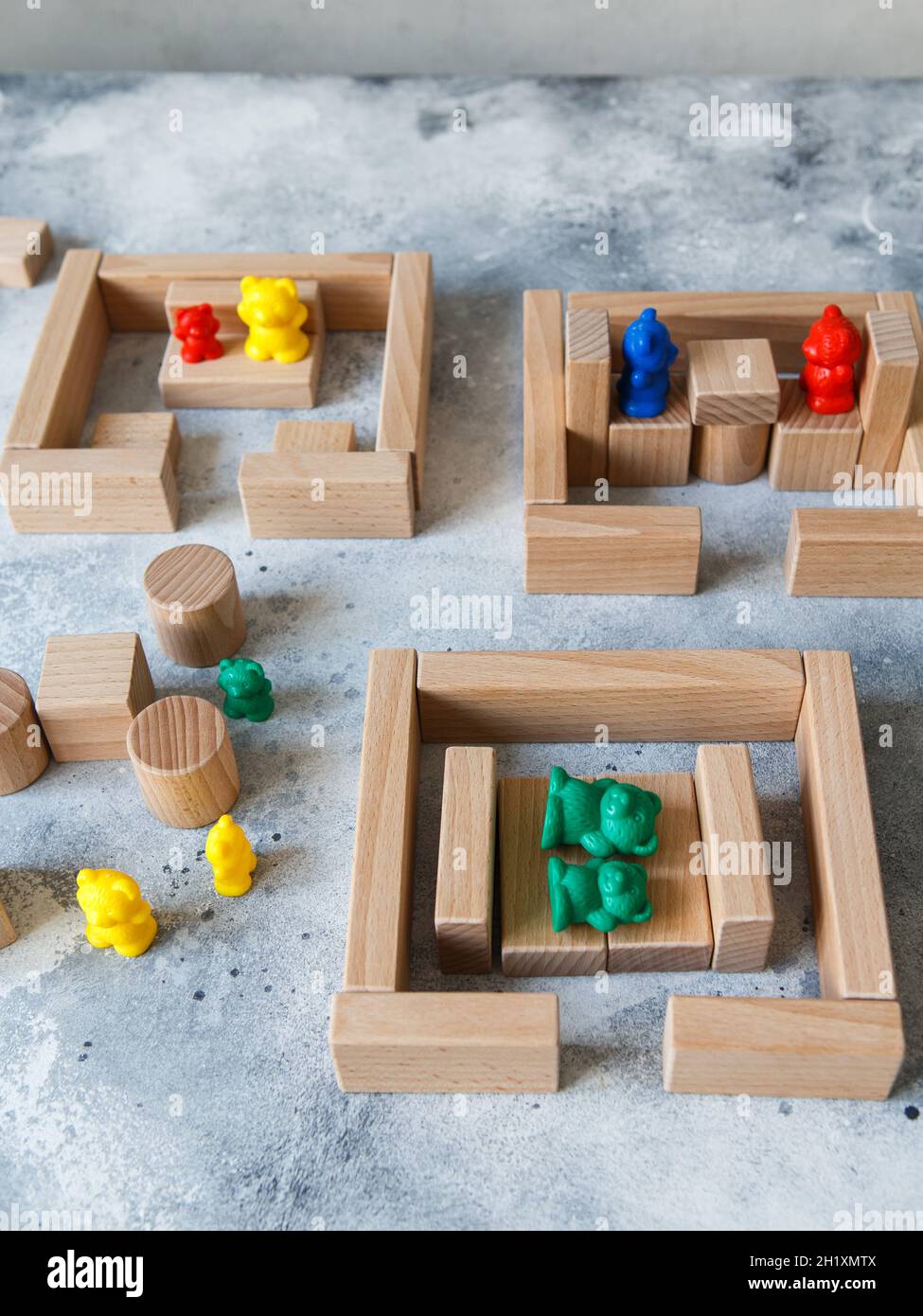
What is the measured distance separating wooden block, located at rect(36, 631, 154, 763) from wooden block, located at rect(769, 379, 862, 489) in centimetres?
115

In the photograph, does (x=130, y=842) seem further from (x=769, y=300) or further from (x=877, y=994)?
(x=769, y=300)

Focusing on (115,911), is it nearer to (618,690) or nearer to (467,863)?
(467,863)

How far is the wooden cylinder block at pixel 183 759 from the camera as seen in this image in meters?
2.12

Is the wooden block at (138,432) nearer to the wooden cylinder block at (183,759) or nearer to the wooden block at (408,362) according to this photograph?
the wooden block at (408,362)

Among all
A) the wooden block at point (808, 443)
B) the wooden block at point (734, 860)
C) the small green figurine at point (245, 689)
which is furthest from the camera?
the wooden block at point (808, 443)

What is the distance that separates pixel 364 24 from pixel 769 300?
134 centimetres

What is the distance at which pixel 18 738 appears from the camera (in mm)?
2209

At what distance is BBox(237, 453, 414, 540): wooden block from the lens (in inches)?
98.6

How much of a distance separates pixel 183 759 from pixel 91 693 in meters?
0.21

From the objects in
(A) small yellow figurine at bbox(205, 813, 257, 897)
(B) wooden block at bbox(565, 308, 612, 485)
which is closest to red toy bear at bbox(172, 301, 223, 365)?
(B) wooden block at bbox(565, 308, 612, 485)

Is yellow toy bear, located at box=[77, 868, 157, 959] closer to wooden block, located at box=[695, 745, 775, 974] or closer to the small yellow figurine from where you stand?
the small yellow figurine

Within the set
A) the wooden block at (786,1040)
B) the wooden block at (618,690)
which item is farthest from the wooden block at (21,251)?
the wooden block at (786,1040)

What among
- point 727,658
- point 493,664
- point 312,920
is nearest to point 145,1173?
point 312,920

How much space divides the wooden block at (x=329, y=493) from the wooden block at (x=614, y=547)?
0.25 m
